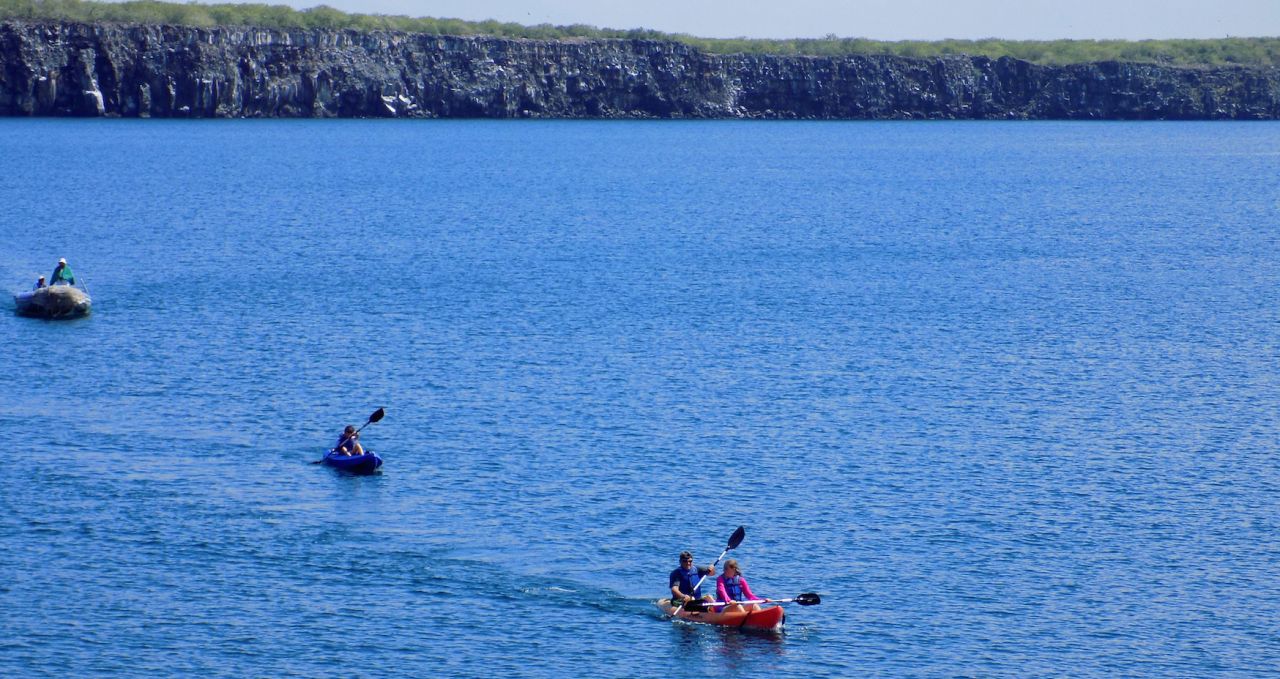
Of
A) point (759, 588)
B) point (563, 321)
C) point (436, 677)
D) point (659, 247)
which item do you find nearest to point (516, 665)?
point (436, 677)

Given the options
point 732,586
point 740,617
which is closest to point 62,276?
point 732,586

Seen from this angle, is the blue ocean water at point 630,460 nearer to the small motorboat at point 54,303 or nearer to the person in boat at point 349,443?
the person in boat at point 349,443

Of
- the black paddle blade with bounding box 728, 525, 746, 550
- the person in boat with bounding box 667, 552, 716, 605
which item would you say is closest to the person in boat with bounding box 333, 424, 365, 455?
the black paddle blade with bounding box 728, 525, 746, 550

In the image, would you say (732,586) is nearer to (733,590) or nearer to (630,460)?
(733,590)

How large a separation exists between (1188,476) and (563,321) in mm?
39686

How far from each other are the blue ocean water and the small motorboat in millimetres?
1420

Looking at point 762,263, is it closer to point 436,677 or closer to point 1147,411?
point 1147,411

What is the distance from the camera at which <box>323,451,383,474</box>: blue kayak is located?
56.4m

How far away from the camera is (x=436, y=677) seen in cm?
4012

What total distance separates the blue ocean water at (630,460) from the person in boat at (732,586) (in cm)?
127

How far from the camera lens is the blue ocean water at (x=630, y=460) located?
1697 inches

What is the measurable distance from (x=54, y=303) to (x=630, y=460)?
128 ft

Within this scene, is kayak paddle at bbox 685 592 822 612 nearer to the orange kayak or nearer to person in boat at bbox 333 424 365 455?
the orange kayak

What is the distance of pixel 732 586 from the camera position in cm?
4428
